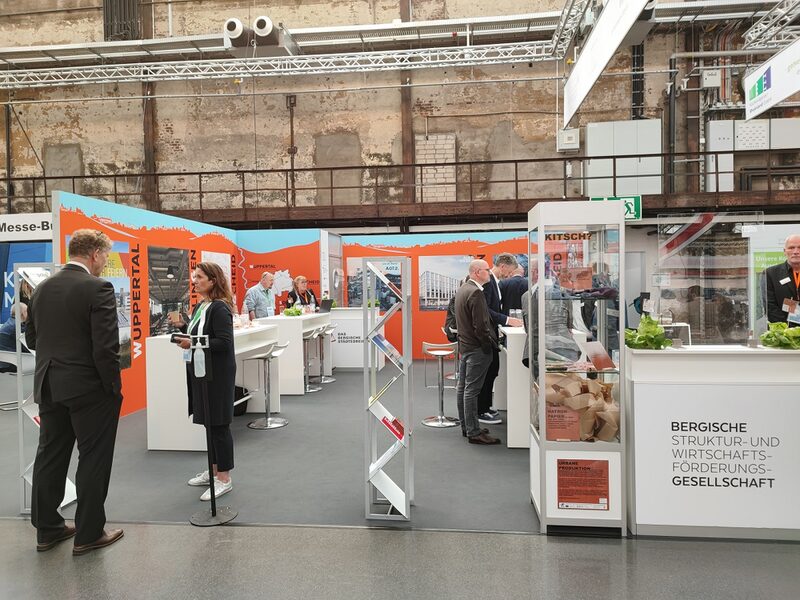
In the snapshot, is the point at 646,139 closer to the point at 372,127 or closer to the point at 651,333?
the point at 372,127

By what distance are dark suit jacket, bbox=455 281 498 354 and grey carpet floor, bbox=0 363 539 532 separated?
95 cm

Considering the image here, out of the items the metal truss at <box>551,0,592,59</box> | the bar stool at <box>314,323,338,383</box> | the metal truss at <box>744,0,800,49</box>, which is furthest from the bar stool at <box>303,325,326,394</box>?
the metal truss at <box>744,0,800,49</box>

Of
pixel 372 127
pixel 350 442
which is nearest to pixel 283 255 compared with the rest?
pixel 372 127

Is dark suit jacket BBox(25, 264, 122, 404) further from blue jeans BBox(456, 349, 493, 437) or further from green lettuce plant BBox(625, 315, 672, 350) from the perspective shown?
blue jeans BBox(456, 349, 493, 437)

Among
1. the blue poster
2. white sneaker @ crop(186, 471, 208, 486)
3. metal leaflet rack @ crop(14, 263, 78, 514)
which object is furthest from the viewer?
the blue poster

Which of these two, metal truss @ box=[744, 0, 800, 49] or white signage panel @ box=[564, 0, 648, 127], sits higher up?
metal truss @ box=[744, 0, 800, 49]

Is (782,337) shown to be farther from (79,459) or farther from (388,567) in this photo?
(79,459)

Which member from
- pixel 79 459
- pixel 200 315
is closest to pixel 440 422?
pixel 200 315

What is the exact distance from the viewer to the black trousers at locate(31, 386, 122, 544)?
2.93 meters

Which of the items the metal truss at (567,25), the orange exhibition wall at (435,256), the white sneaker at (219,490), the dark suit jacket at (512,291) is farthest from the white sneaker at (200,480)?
the metal truss at (567,25)

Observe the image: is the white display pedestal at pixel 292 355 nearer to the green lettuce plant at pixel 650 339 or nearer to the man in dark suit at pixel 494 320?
Result: the man in dark suit at pixel 494 320

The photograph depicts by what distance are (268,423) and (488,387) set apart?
240 cm

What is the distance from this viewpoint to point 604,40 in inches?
178

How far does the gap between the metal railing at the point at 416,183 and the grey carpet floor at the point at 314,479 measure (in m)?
6.86
